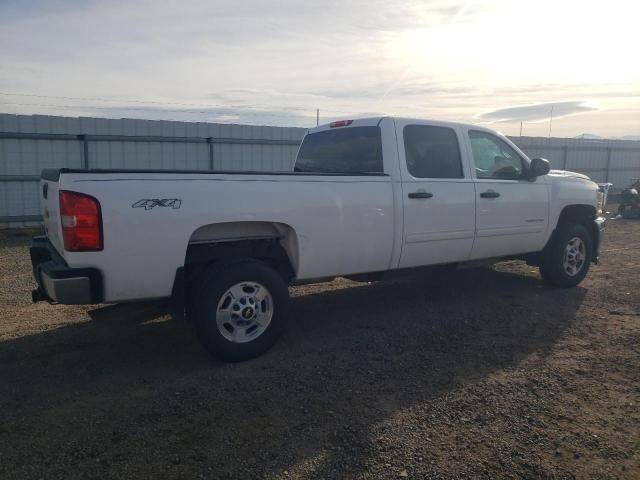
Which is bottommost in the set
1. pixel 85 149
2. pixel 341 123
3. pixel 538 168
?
pixel 538 168

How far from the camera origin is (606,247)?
10742 mm

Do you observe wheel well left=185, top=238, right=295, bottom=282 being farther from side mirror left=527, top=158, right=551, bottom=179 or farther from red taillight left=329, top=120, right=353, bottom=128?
side mirror left=527, top=158, right=551, bottom=179

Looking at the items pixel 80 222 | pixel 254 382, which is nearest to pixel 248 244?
pixel 254 382

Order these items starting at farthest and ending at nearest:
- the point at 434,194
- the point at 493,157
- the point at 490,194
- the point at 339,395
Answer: the point at 493,157
the point at 490,194
the point at 434,194
the point at 339,395

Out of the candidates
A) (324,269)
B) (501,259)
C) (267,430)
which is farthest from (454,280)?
(267,430)

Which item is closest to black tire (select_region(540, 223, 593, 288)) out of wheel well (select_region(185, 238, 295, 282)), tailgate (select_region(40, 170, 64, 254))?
wheel well (select_region(185, 238, 295, 282))

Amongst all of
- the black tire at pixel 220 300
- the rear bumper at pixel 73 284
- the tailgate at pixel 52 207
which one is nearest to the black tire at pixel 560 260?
the black tire at pixel 220 300

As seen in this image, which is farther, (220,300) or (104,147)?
(104,147)

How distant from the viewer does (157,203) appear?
407 cm

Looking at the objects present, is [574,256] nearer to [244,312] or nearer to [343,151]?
[343,151]

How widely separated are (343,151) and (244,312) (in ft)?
7.47

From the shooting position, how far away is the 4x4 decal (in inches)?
158

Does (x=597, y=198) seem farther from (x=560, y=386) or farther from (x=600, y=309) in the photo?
(x=560, y=386)

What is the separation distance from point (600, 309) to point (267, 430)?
444cm
